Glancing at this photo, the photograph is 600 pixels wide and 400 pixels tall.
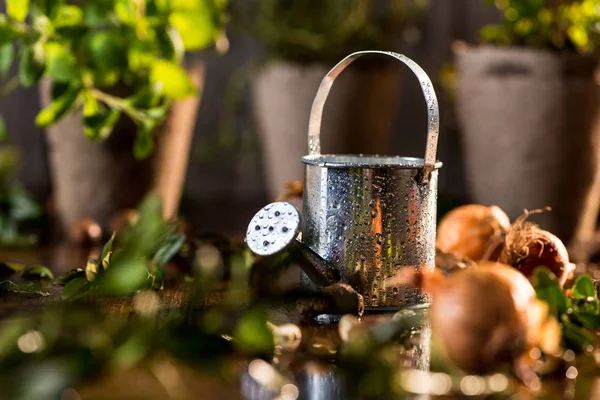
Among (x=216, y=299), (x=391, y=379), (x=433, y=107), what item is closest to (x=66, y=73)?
(x=216, y=299)

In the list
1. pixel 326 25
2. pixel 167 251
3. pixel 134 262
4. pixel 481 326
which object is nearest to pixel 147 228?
pixel 134 262

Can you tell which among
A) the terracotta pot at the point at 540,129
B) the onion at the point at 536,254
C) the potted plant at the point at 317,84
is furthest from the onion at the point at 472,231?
the potted plant at the point at 317,84

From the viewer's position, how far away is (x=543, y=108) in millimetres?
1197

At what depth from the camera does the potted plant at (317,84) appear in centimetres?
133

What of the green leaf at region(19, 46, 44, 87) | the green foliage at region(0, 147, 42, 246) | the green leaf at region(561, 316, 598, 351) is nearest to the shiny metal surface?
the green leaf at region(561, 316, 598, 351)

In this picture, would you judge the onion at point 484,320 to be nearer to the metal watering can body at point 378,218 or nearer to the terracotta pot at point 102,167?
the metal watering can body at point 378,218

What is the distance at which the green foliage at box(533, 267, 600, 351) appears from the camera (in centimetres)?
61

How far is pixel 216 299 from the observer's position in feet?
2.48

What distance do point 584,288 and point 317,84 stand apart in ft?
2.47

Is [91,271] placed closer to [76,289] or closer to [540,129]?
[76,289]

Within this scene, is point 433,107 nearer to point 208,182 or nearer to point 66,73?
point 66,73

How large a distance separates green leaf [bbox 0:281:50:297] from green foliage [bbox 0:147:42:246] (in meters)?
0.33

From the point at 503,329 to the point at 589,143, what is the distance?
75 centimetres

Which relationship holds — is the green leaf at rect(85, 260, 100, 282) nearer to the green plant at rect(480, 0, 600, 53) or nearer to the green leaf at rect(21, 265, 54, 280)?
the green leaf at rect(21, 265, 54, 280)
